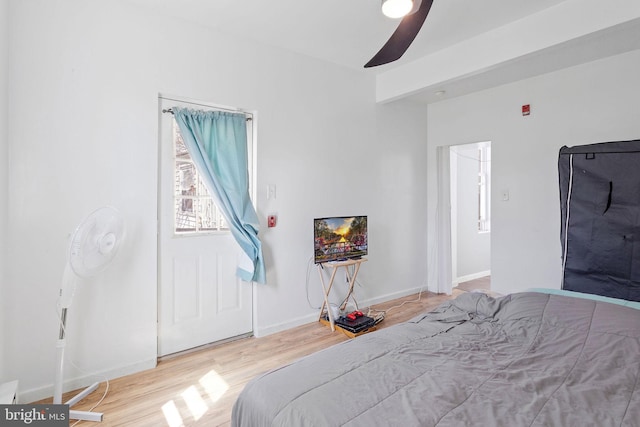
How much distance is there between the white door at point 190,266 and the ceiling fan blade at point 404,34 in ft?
5.29

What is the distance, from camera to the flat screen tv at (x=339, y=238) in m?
3.32

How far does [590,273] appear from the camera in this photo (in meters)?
2.87

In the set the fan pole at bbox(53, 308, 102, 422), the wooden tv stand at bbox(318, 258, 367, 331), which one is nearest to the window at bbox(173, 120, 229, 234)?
the fan pole at bbox(53, 308, 102, 422)

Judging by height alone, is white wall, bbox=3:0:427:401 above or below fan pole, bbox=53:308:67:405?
above

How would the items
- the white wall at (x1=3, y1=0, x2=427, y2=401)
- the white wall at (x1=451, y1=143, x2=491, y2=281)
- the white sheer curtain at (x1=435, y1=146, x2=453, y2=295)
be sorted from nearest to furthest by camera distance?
1. the white wall at (x1=3, y1=0, x2=427, y2=401)
2. the white sheer curtain at (x1=435, y1=146, x2=453, y2=295)
3. the white wall at (x1=451, y1=143, x2=491, y2=281)

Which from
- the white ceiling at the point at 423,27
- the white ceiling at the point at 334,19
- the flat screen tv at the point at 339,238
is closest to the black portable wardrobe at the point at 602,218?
the white ceiling at the point at 423,27

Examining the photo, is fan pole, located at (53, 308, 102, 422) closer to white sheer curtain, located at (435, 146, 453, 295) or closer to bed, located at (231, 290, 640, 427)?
bed, located at (231, 290, 640, 427)

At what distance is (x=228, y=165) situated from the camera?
2.95m

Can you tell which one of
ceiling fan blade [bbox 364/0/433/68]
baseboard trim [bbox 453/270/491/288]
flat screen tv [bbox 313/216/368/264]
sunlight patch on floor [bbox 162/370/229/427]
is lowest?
sunlight patch on floor [bbox 162/370/229/427]

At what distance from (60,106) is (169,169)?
81 cm

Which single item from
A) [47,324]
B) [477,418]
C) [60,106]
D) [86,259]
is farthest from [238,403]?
[60,106]

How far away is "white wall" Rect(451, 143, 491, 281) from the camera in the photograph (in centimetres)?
534

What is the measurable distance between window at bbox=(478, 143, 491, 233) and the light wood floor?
402 centimetres

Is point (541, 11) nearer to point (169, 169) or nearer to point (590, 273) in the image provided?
point (590, 273)
